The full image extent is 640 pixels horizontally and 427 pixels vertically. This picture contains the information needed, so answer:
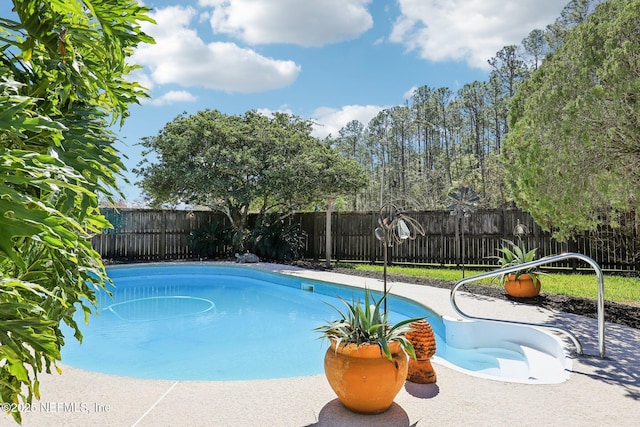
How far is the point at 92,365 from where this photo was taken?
470cm

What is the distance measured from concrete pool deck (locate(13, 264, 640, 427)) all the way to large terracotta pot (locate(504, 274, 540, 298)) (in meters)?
2.90

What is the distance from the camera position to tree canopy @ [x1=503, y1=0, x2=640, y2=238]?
173 inches

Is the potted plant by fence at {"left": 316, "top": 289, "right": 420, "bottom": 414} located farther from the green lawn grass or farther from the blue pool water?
the green lawn grass

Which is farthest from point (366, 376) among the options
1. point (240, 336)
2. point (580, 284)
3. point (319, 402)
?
point (580, 284)

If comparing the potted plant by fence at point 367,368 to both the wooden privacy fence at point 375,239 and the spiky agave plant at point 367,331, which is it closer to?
the spiky agave plant at point 367,331

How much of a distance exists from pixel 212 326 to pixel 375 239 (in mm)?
7097

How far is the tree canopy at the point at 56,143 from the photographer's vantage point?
3.74ft

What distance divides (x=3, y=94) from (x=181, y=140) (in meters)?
11.6

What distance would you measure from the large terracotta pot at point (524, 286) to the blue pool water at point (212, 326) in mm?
1565

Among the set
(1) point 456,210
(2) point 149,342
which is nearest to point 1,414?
(2) point 149,342

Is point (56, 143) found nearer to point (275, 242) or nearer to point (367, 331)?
point (367, 331)

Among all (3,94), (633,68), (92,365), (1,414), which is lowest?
(92,365)

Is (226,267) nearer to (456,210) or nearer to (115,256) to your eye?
(115,256)

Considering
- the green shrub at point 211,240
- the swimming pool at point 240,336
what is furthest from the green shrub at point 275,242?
the swimming pool at point 240,336
